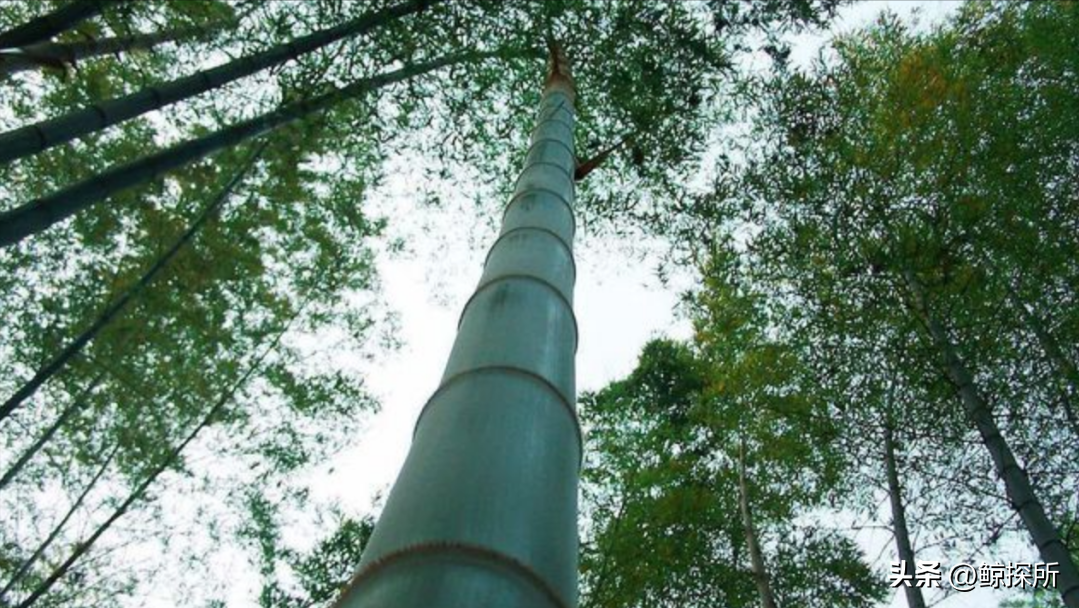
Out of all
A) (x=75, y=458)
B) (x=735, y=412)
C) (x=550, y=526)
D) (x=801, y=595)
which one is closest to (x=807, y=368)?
(x=735, y=412)

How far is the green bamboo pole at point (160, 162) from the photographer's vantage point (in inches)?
104

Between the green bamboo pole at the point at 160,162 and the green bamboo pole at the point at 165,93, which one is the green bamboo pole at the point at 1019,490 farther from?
the green bamboo pole at the point at 165,93

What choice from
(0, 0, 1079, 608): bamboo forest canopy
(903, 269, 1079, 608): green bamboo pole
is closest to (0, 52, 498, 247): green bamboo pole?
(0, 0, 1079, 608): bamboo forest canopy

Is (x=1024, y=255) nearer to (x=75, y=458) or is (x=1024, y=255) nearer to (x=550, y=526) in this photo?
(x=550, y=526)

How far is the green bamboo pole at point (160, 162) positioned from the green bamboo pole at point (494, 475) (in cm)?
199

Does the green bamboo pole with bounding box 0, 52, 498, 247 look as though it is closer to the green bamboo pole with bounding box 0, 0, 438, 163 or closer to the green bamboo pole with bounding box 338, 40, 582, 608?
the green bamboo pole with bounding box 0, 0, 438, 163

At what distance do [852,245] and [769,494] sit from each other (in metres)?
2.51

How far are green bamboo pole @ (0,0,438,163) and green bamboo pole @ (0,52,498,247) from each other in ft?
0.68

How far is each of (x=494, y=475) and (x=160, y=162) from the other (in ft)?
10.5

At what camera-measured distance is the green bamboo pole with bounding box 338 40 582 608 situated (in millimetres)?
854

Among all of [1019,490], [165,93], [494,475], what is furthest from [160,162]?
[1019,490]

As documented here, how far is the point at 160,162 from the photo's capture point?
11.5ft

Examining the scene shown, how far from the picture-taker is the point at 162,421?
6.76 m

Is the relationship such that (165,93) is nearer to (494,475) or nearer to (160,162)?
(160,162)
